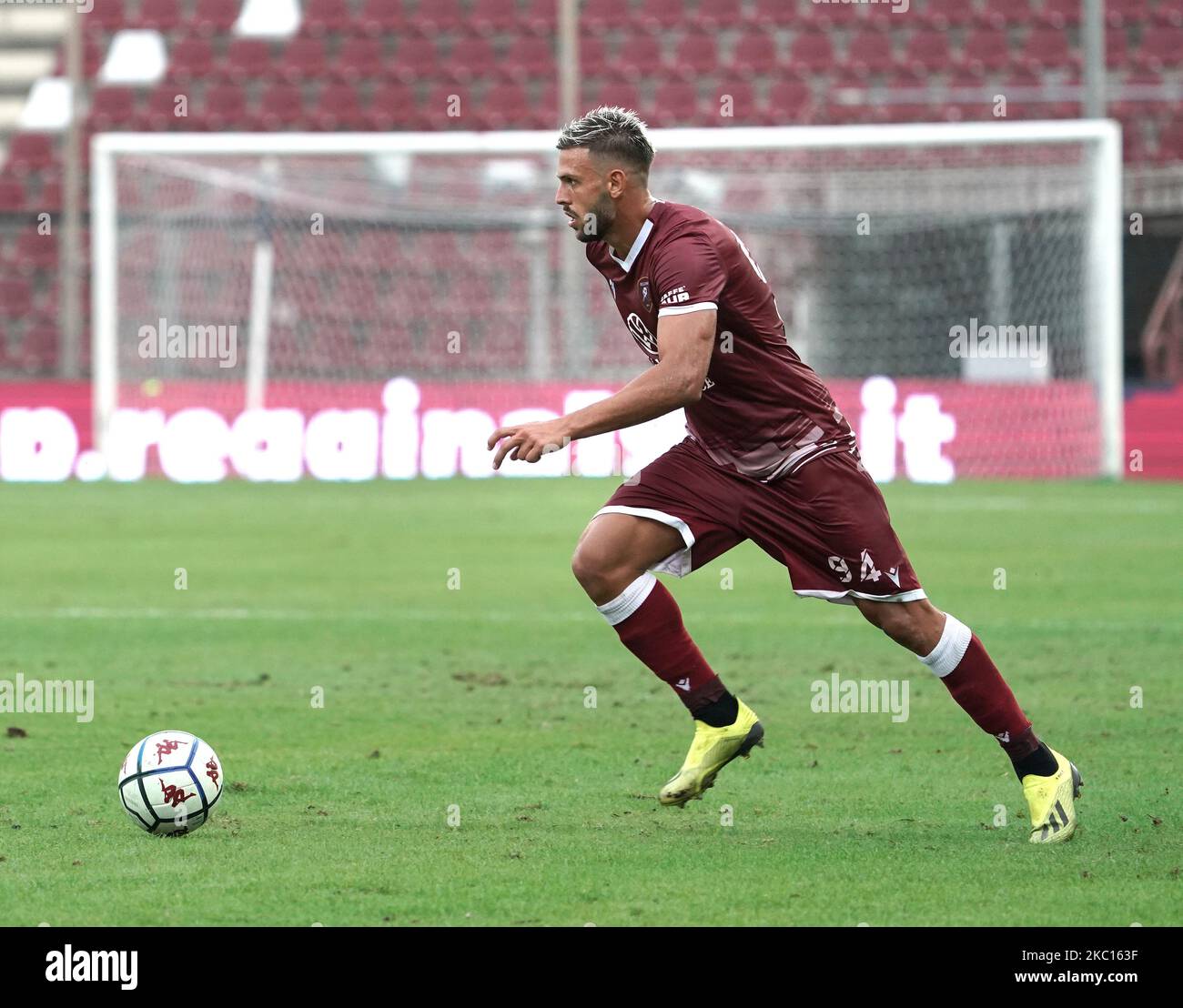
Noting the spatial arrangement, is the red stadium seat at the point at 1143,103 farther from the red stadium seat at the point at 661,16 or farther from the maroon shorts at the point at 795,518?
the maroon shorts at the point at 795,518

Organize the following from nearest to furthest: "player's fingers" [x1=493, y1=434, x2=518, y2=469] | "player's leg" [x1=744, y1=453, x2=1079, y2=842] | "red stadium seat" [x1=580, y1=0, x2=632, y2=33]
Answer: "player's fingers" [x1=493, y1=434, x2=518, y2=469] → "player's leg" [x1=744, y1=453, x2=1079, y2=842] → "red stadium seat" [x1=580, y1=0, x2=632, y2=33]

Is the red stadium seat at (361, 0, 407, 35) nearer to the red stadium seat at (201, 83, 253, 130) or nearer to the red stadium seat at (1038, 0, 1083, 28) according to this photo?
the red stadium seat at (201, 83, 253, 130)

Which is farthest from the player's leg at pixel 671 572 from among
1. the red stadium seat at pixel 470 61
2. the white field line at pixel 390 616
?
the red stadium seat at pixel 470 61

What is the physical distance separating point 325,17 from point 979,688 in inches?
920

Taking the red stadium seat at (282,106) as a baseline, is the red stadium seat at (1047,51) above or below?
above

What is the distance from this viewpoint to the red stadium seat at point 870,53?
2566 cm

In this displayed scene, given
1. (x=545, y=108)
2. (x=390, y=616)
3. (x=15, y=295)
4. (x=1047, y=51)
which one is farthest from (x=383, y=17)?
(x=390, y=616)

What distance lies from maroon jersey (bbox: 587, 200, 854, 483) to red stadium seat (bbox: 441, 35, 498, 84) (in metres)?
21.5

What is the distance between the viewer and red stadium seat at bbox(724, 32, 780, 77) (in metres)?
25.9

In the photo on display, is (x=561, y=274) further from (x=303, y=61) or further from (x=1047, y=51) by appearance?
(x=1047, y=51)

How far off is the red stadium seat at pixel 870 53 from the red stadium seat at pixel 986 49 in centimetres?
105

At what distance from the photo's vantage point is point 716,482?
214 inches

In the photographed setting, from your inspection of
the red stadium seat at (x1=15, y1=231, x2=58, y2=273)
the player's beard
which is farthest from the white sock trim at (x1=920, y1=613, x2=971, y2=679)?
the red stadium seat at (x1=15, y1=231, x2=58, y2=273)
